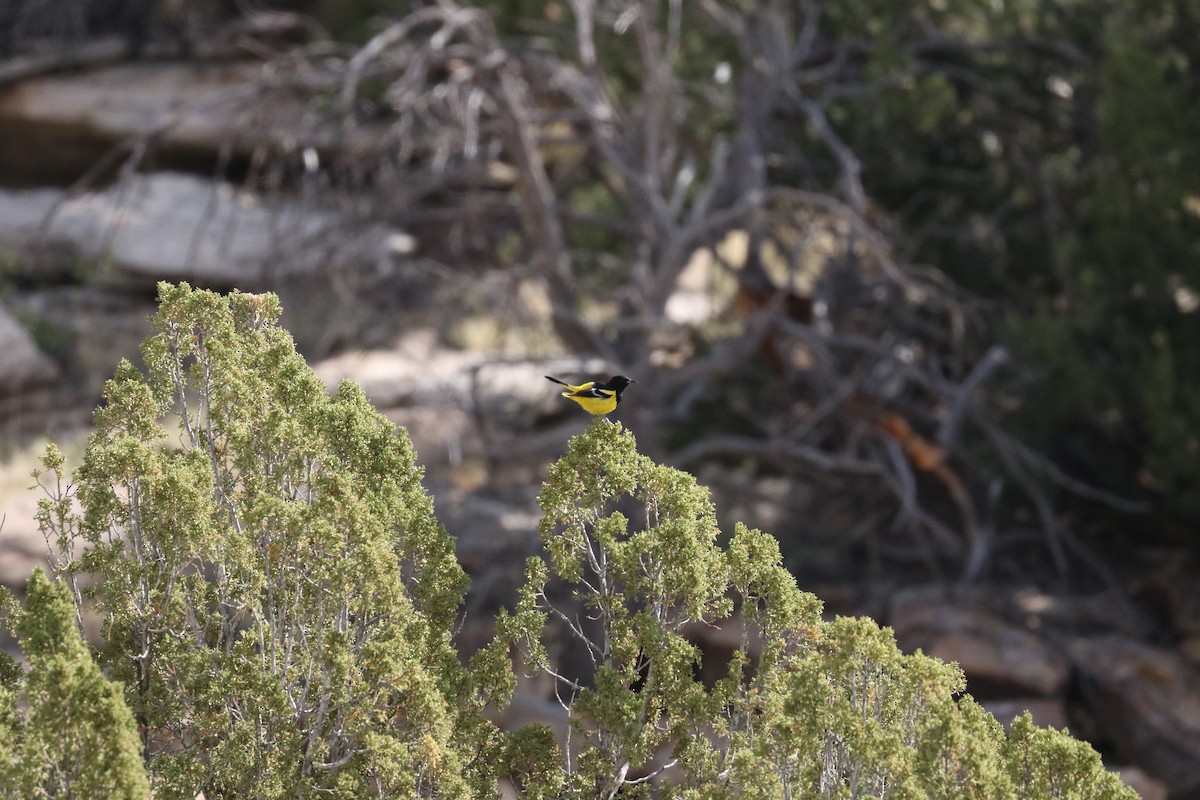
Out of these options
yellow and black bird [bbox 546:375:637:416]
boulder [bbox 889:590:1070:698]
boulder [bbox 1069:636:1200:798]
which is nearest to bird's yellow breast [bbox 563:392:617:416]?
yellow and black bird [bbox 546:375:637:416]

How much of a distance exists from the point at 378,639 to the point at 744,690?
1008 mm

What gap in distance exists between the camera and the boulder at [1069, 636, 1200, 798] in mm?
9883

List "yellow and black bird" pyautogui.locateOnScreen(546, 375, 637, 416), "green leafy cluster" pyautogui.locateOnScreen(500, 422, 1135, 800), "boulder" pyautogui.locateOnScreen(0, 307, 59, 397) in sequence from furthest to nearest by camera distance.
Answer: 1. "boulder" pyautogui.locateOnScreen(0, 307, 59, 397)
2. "yellow and black bird" pyautogui.locateOnScreen(546, 375, 637, 416)
3. "green leafy cluster" pyautogui.locateOnScreen(500, 422, 1135, 800)

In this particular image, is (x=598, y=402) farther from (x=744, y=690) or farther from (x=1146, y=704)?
(x=1146, y=704)

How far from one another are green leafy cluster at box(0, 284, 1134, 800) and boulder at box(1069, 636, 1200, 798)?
651cm

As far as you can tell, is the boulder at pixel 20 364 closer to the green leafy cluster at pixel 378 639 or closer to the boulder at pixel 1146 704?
the boulder at pixel 1146 704

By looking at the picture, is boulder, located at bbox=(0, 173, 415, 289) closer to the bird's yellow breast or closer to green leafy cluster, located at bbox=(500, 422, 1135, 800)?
the bird's yellow breast

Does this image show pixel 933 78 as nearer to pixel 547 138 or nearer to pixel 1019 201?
pixel 1019 201

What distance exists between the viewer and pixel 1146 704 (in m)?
10.1

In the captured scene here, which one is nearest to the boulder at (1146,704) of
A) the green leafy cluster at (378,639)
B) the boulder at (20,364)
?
the green leafy cluster at (378,639)

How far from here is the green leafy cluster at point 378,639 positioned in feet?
12.4

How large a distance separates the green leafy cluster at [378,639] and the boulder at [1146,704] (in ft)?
21.4

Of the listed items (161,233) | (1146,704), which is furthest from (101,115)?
(1146,704)

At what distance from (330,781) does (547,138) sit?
776 centimetres
